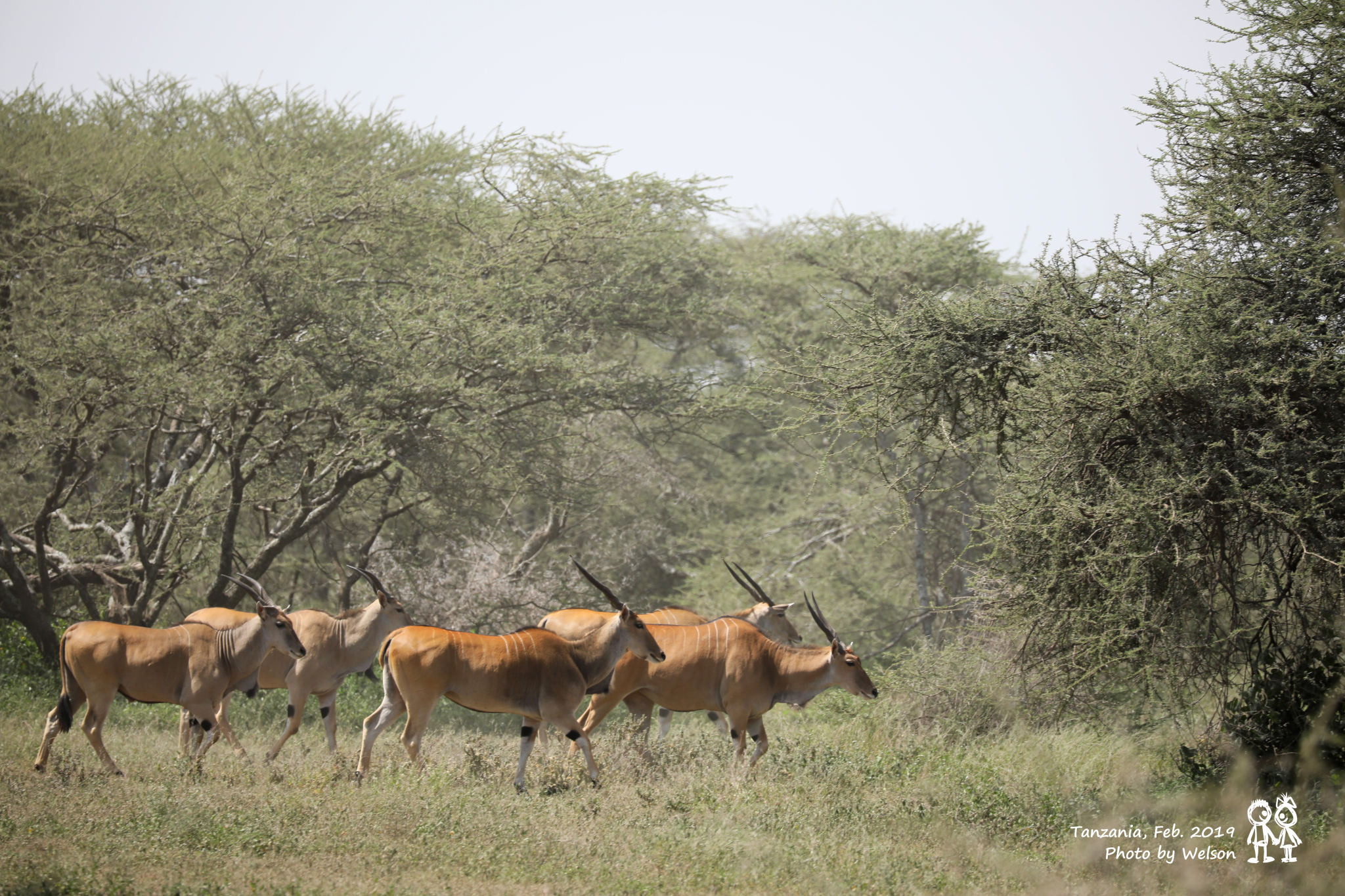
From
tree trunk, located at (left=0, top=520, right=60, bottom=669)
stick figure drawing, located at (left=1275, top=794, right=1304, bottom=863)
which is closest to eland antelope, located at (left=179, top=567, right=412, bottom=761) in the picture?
tree trunk, located at (left=0, top=520, right=60, bottom=669)

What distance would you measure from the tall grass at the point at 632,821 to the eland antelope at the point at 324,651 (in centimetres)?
45

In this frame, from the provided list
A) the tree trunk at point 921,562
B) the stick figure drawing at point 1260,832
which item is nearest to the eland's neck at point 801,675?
the stick figure drawing at point 1260,832

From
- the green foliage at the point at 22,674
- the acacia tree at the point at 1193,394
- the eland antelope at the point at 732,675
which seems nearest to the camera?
the acacia tree at the point at 1193,394

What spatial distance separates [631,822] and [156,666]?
14.2ft

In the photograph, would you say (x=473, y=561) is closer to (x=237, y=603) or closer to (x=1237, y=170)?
(x=237, y=603)

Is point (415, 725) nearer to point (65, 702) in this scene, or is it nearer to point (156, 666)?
point (156, 666)

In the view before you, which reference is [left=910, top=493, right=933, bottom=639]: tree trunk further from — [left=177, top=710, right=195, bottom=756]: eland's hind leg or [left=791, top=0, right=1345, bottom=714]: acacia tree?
[left=177, top=710, right=195, bottom=756]: eland's hind leg

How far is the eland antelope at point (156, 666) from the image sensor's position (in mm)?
8938

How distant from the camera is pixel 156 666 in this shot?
9164mm

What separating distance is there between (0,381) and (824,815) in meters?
13.4

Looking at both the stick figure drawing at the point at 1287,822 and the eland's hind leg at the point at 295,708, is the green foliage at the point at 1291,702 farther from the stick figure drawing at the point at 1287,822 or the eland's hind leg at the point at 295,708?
the eland's hind leg at the point at 295,708

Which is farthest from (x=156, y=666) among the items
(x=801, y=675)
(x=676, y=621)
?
(x=801, y=675)

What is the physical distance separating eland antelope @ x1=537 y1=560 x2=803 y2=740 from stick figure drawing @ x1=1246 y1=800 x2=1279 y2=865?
13.8ft

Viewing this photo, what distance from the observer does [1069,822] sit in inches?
309
